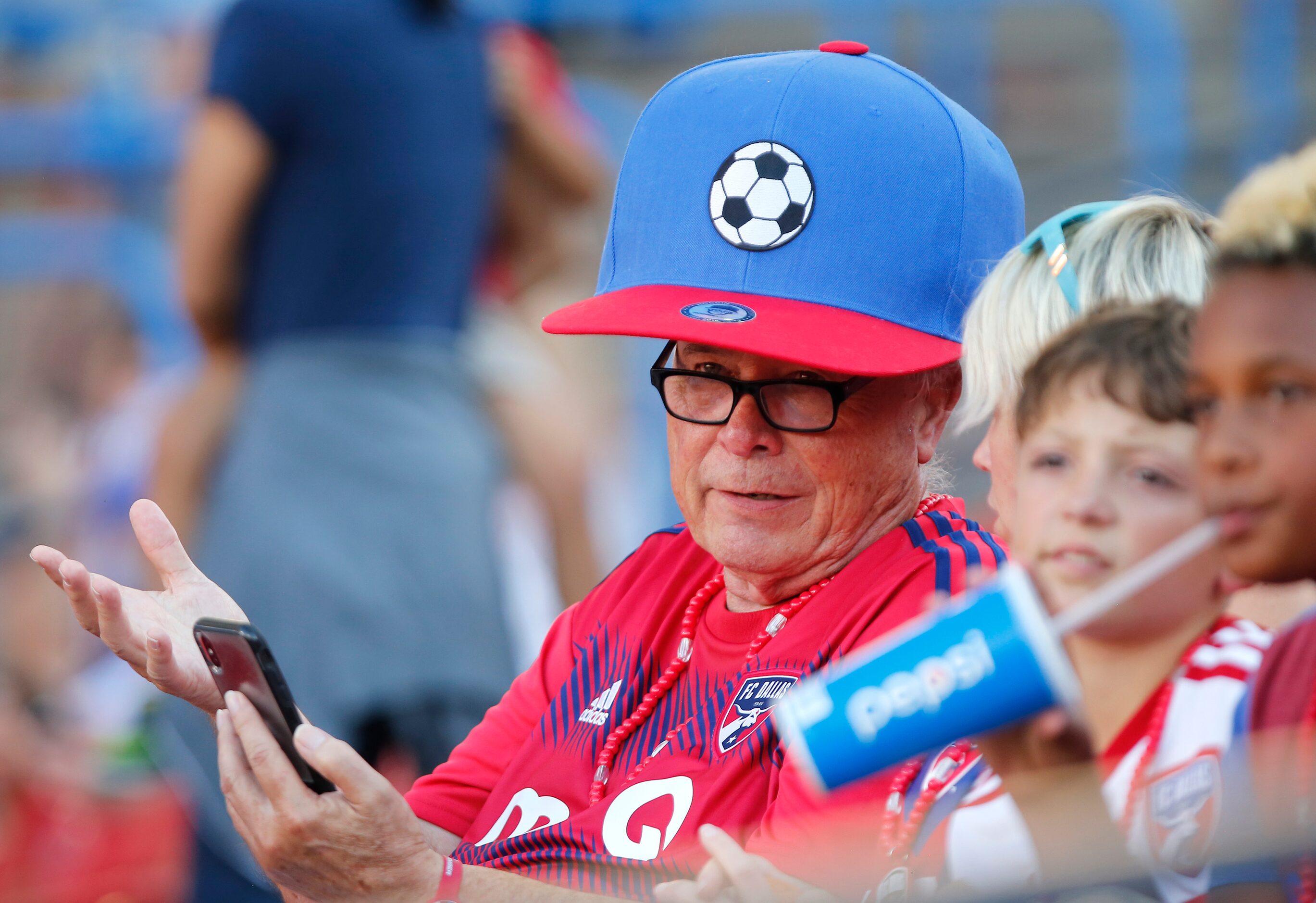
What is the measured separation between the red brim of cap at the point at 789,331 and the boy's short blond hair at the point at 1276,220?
49 cm

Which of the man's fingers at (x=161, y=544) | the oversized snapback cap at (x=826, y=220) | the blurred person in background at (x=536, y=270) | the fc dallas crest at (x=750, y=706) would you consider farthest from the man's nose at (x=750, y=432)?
the blurred person in background at (x=536, y=270)

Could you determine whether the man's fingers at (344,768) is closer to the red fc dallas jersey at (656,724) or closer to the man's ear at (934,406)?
the red fc dallas jersey at (656,724)

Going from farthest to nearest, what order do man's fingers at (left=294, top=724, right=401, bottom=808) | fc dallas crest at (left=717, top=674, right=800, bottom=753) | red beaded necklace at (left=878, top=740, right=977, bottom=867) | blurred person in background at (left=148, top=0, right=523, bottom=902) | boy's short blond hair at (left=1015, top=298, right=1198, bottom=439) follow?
blurred person in background at (left=148, top=0, right=523, bottom=902), fc dallas crest at (left=717, top=674, right=800, bottom=753), man's fingers at (left=294, top=724, right=401, bottom=808), red beaded necklace at (left=878, top=740, right=977, bottom=867), boy's short blond hair at (left=1015, top=298, right=1198, bottom=439)

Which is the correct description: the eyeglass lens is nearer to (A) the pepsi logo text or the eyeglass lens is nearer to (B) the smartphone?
(B) the smartphone

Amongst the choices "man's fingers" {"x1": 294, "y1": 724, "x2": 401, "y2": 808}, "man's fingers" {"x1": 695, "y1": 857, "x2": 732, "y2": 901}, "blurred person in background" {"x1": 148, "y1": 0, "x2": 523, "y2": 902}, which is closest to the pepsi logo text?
"man's fingers" {"x1": 695, "y1": 857, "x2": 732, "y2": 901}

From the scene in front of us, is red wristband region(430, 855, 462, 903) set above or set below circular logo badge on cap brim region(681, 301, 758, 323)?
below

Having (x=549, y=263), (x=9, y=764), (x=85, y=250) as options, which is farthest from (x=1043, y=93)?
(x=9, y=764)

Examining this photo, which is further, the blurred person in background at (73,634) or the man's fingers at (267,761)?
the blurred person in background at (73,634)

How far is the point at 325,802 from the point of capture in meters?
1.48

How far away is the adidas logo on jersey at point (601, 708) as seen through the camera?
1704 millimetres

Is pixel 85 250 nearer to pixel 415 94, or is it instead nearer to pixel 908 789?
pixel 415 94

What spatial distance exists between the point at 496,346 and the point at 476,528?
2.45 feet

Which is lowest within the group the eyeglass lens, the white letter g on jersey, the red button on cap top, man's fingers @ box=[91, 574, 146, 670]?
the white letter g on jersey

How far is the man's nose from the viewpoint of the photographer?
5.47 ft
